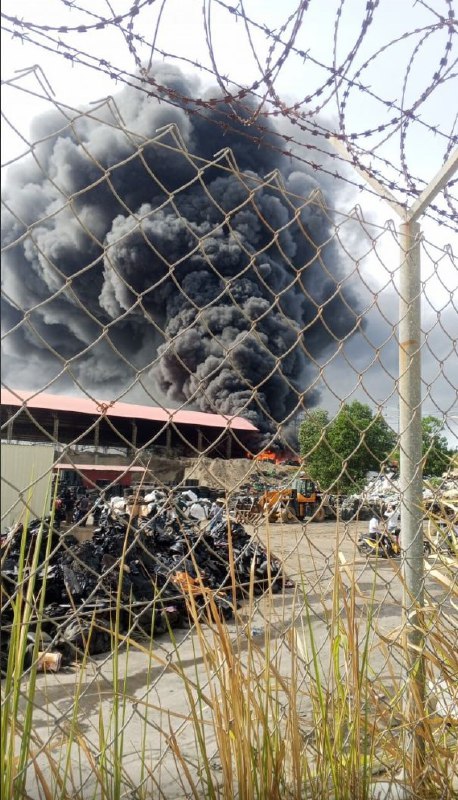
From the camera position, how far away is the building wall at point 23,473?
0.78 metres

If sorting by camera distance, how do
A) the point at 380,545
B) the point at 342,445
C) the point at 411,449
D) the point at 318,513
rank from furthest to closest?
the point at 342,445 → the point at 380,545 → the point at 411,449 → the point at 318,513

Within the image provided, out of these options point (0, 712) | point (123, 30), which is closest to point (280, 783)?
point (0, 712)

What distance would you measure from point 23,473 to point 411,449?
947mm

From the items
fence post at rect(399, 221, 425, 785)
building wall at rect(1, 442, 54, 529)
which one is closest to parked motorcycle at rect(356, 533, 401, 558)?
fence post at rect(399, 221, 425, 785)

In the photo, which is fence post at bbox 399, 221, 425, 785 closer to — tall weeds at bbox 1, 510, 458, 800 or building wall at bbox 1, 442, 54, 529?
tall weeds at bbox 1, 510, 458, 800

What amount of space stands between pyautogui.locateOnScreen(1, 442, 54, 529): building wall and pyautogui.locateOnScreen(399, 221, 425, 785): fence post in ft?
2.82

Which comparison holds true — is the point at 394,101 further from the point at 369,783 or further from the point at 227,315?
the point at 227,315

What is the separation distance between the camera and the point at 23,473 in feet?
2.87

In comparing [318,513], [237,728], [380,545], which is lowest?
[237,728]

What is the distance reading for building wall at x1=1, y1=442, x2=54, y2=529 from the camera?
779 mm

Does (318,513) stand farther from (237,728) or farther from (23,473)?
(23,473)

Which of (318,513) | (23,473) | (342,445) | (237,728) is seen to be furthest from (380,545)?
(342,445)

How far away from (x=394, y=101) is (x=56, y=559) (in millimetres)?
3587

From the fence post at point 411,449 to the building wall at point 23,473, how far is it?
2.82 feet
